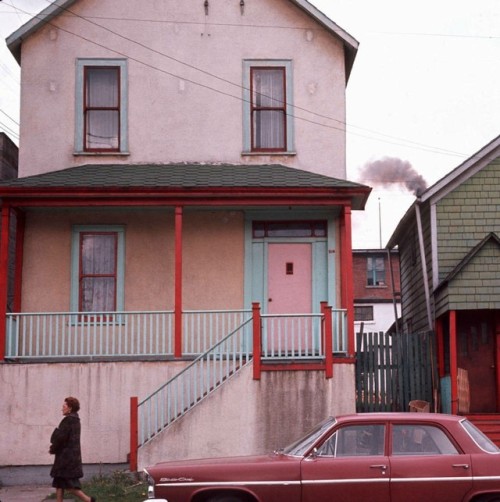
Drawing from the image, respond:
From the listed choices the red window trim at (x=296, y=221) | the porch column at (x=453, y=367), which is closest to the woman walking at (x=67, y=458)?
the red window trim at (x=296, y=221)

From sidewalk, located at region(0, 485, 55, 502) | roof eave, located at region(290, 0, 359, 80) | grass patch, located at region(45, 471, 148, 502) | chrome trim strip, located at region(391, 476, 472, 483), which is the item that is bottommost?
sidewalk, located at region(0, 485, 55, 502)

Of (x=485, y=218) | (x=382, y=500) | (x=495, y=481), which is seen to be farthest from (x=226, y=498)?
(x=485, y=218)

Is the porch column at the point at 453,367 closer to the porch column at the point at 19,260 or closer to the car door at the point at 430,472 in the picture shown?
the car door at the point at 430,472

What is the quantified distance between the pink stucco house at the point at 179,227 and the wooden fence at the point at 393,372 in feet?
3.54

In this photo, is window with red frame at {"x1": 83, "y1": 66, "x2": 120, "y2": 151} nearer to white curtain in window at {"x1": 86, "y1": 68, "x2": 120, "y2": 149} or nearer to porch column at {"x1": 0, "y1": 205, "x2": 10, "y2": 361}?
white curtain in window at {"x1": 86, "y1": 68, "x2": 120, "y2": 149}

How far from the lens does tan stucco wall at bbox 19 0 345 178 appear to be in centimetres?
2000

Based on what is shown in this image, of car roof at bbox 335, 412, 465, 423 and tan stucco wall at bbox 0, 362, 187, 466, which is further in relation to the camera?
tan stucco wall at bbox 0, 362, 187, 466

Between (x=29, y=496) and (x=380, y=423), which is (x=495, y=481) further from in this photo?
(x=29, y=496)

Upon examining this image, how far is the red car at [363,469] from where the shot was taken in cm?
1032

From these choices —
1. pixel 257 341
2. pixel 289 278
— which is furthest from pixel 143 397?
pixel 289 278

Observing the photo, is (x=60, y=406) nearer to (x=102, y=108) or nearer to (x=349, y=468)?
(x=102, y=108)

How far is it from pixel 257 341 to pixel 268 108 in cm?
574

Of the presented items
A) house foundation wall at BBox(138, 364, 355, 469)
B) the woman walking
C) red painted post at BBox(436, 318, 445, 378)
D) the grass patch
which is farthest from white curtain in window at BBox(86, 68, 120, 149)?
the woman walking

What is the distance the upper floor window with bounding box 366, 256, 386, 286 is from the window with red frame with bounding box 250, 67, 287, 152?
30.9 meters
